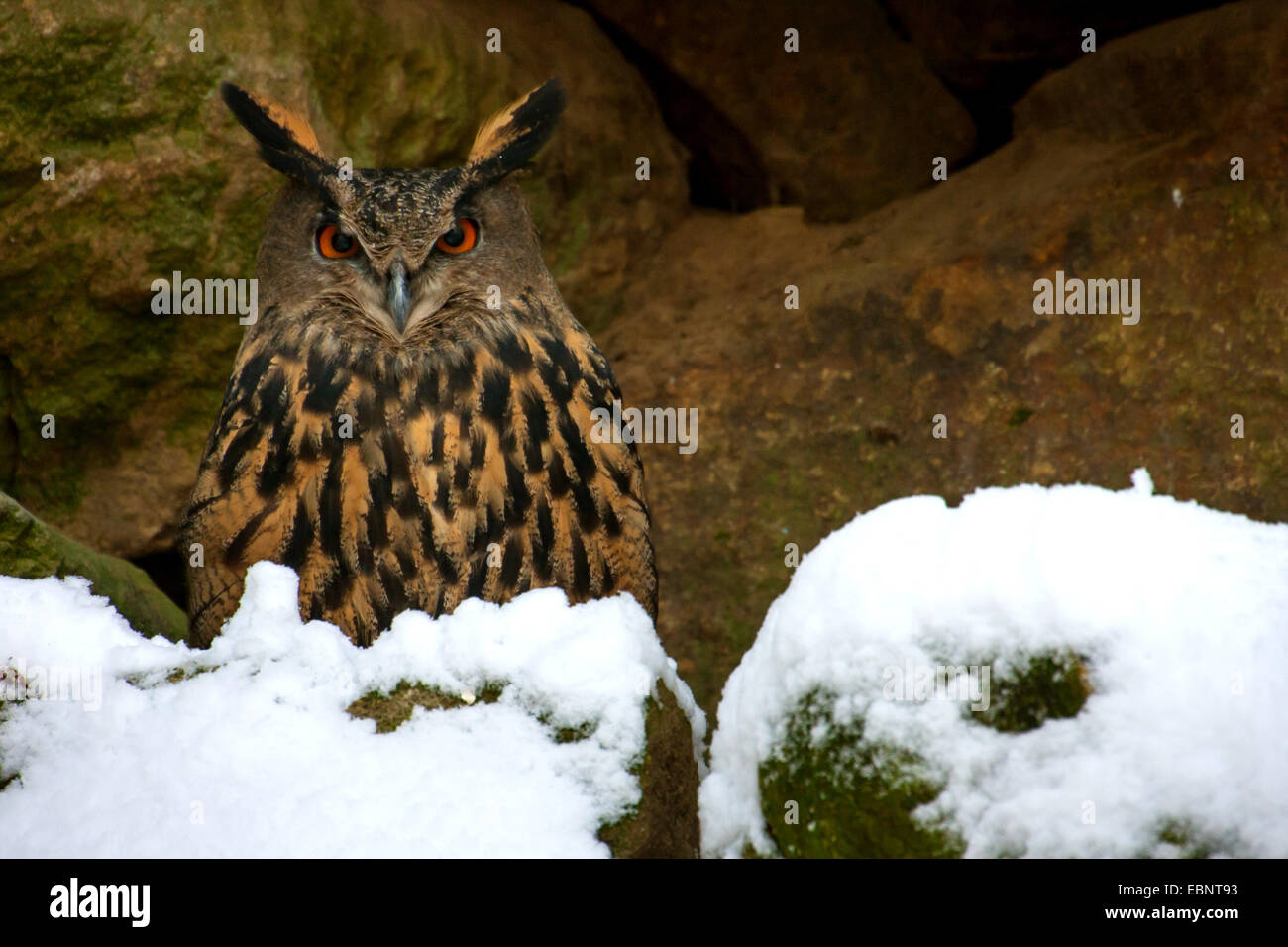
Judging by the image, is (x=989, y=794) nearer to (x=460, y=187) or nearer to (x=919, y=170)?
(x=460, y=187)

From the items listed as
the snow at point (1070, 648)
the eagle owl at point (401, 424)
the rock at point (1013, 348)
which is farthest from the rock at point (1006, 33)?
the snow at point (1070, 648)

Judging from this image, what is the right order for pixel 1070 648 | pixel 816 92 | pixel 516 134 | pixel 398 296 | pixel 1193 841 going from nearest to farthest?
1. pixel 1193 841
2. pixel 1070 648
3. pixel 398 296
4. pixel 516 134
5. pixel 816 92

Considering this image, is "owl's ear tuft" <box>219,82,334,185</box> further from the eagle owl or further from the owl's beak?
the owl's beak

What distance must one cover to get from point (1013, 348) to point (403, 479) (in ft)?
8.34

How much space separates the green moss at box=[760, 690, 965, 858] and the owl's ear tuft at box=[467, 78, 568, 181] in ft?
5.96

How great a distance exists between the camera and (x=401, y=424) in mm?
2854

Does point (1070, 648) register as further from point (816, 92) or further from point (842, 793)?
point (816, 92)

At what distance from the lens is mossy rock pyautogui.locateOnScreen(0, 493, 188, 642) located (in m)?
2.68

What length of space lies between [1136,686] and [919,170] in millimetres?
3968

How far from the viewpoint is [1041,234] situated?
4.45 meters

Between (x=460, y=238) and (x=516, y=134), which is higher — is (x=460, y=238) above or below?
below

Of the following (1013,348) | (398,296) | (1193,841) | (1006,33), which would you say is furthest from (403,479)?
(1006,33)
